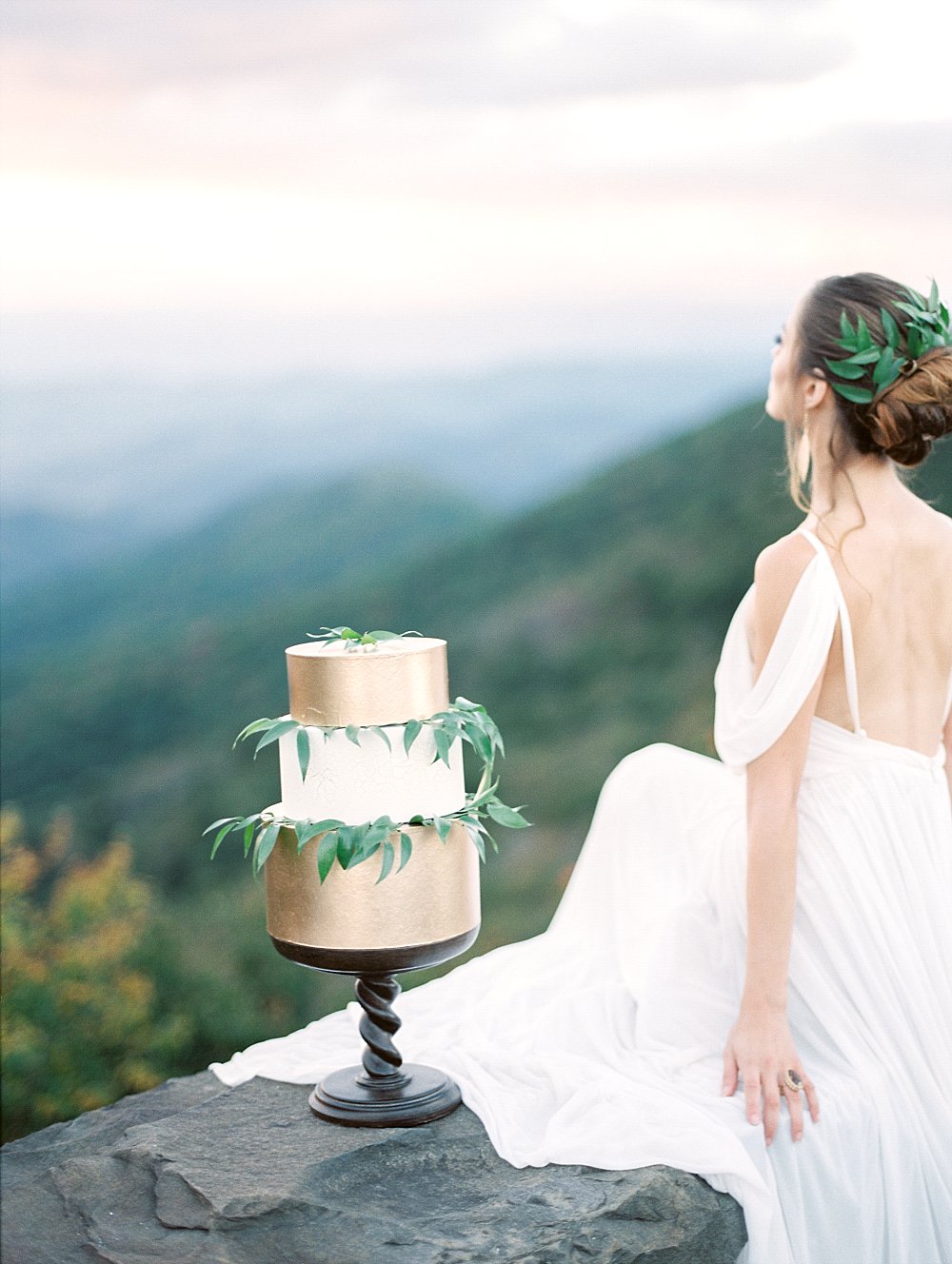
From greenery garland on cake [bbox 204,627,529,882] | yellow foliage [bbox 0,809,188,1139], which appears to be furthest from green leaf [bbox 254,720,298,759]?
yellow foliage [bbox 0,809,188,1139]

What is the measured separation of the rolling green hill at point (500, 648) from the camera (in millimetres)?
5477

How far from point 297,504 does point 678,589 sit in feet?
6.39

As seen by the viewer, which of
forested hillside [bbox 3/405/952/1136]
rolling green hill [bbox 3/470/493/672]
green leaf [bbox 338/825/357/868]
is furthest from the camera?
rolling green hill [bbox 3/470/493/672]

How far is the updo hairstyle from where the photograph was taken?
5.93 feet

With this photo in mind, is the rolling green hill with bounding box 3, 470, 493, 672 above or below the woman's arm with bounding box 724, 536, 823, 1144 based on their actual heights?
above

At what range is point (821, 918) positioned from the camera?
1909mm

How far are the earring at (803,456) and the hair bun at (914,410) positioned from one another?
9 cm

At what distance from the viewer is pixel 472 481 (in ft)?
18.6

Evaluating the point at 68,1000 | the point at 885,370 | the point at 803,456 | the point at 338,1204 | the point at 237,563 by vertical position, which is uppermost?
the point at 885,370

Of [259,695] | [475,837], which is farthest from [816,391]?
[259,695]

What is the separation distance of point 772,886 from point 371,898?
54 centimetres

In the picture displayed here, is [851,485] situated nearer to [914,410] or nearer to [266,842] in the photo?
[914,410]

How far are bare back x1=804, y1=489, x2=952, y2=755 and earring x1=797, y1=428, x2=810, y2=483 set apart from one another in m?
0.11

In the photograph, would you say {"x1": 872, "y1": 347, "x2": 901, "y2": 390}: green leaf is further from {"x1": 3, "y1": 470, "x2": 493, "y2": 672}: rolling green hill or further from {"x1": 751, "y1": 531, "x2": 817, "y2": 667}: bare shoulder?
{"x1": 3, "y1": 470, "x2": 493, "y2": 672}: rolling green hill
